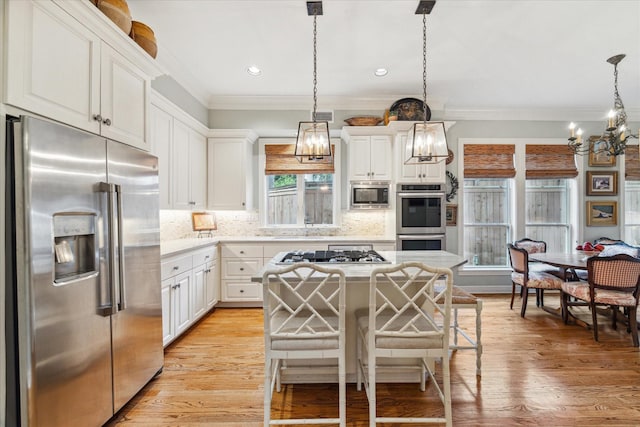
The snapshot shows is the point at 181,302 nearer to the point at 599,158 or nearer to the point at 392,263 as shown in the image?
the point at 392,263

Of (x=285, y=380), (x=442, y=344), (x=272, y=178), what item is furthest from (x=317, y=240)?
(x=442, y=344)

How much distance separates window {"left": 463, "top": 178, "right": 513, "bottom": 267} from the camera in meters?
5.16

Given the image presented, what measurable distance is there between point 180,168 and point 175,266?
4.01ft

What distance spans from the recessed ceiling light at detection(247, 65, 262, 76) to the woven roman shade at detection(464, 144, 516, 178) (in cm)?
334

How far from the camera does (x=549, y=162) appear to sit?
16.4 feet

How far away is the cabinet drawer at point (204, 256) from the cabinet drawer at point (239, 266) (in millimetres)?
232

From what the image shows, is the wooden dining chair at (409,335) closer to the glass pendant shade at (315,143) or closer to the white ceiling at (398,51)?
the glass pendant shade at (315,143)

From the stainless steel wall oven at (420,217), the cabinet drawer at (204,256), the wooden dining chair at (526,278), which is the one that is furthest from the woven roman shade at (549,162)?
the cabinet drawer at (204,256)

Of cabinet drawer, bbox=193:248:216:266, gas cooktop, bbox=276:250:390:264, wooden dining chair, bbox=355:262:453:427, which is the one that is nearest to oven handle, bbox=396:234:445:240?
gas cooktop, bbox=276:250:390:264

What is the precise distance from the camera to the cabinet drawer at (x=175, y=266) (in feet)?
9.22

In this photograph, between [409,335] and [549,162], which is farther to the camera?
[549,162]

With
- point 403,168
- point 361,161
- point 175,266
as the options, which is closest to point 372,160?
point 361,161

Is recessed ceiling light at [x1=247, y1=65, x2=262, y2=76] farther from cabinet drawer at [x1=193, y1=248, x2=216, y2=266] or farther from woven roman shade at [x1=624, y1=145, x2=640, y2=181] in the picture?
woven roman shade at [x1=624, y1=145, x2=640, y2=181]

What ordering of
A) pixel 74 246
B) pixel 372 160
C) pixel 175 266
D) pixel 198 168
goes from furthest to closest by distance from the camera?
1. pixel 372 160
2. pixel 198 168
3. pixel 175 266
4. pixel 74 246
